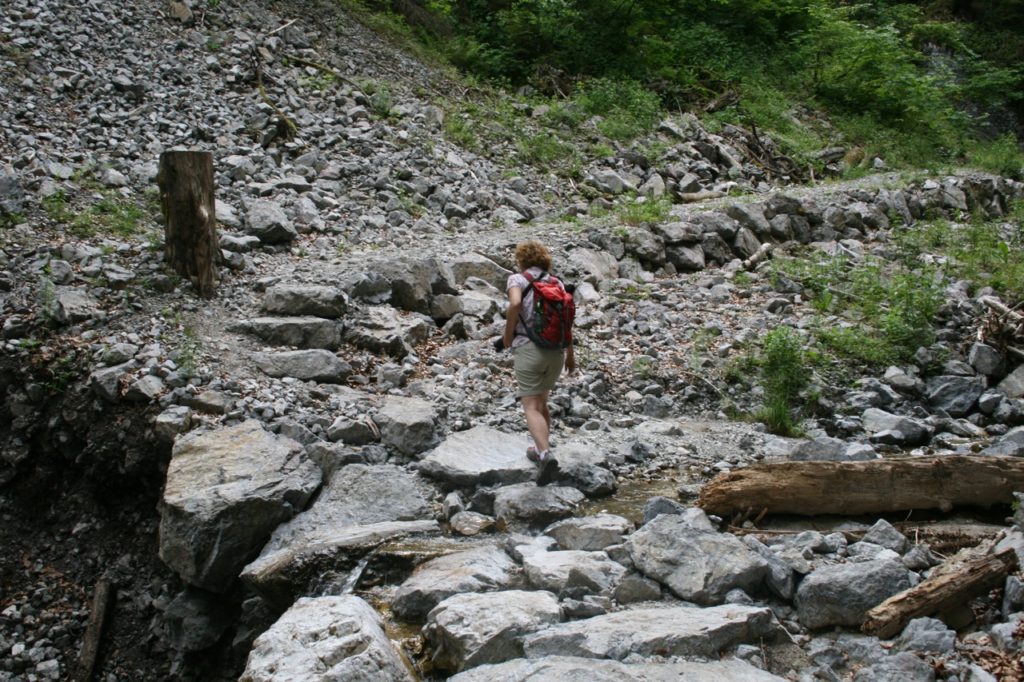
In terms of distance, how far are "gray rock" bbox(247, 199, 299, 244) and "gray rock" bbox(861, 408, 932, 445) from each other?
6251 millimetres

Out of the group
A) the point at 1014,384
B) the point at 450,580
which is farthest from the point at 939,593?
the point at 1014,384

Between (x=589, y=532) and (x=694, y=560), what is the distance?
0.71 m

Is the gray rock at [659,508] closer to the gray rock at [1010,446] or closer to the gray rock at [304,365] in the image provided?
the gray rock at [1010,446]

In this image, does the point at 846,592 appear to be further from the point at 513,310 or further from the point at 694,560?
Answer: the point at 513,310

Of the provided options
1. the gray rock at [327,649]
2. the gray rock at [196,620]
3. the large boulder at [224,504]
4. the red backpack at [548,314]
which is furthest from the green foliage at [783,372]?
the gray rock at [196,620]

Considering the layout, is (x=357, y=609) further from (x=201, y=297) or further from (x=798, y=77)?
(x=798, y=77)

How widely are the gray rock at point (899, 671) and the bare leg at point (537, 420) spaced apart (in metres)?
2.61

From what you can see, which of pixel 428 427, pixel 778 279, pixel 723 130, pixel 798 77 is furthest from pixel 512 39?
pixel 428 427

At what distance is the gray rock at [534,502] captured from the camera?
5117 mm

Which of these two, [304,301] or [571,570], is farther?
[304,301]

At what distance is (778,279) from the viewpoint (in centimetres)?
1008

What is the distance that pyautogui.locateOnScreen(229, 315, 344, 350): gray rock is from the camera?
7.13 metres

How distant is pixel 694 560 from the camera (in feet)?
13.6

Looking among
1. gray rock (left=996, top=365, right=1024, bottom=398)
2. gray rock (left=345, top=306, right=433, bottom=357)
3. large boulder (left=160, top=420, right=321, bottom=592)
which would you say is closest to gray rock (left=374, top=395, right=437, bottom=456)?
large boulder (left=160, top=420, right=321, bottom=592)
